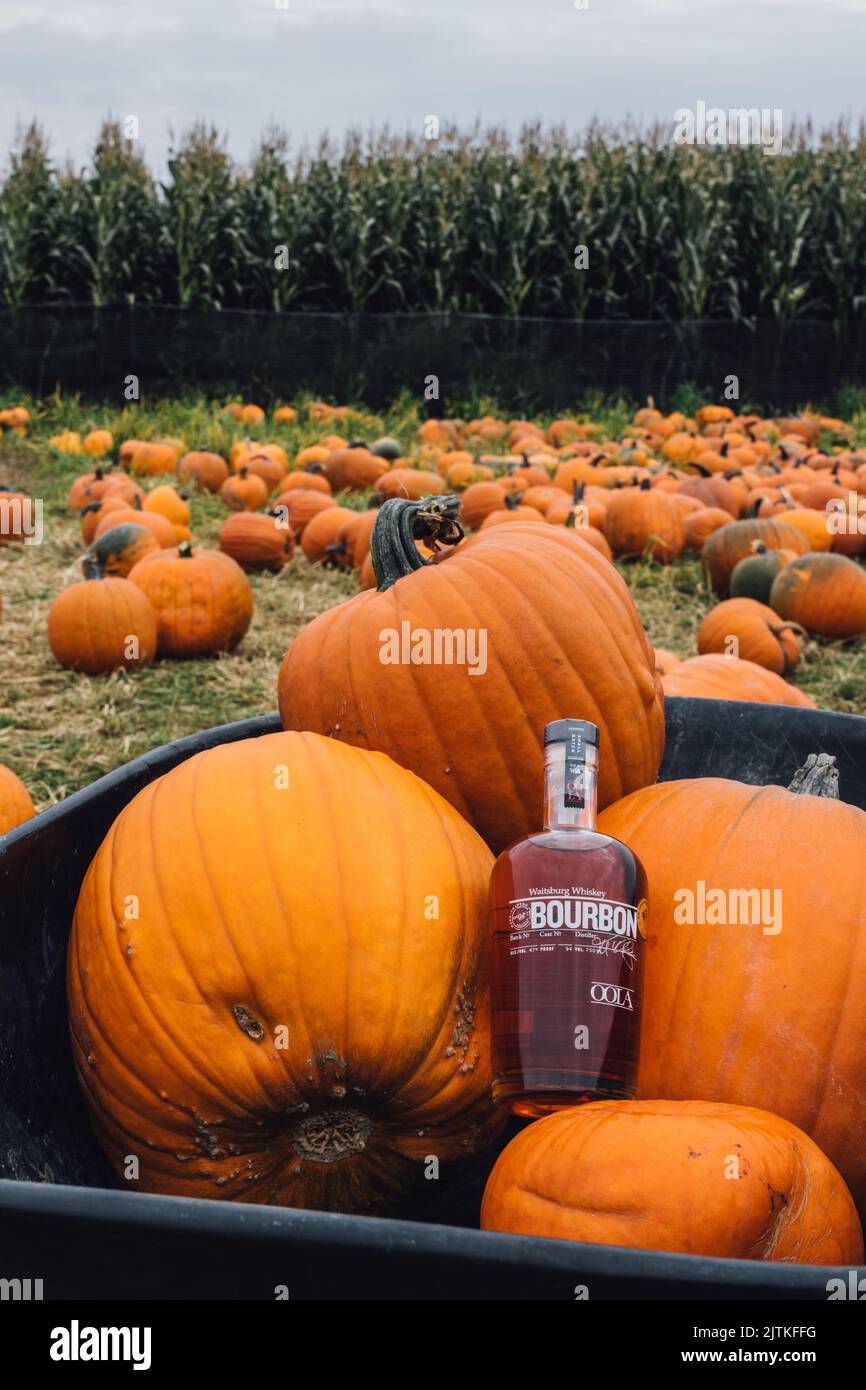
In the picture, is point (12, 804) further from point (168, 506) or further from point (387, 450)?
point (387, 450)

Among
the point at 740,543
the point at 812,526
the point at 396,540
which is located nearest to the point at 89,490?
the point at 740,543

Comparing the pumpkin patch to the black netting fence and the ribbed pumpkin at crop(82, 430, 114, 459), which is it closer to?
the ribbed pumpkin at crop(82, 430, 114, 459)

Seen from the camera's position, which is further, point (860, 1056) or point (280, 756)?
point (280, 756)

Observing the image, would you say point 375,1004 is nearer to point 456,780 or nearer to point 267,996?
point 267,996

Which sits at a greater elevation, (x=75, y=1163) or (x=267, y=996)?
(x=267, y=996)

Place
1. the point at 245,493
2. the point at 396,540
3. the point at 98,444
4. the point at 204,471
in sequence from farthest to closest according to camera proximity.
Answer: the point at 98,444 < the point at 204,471 < the point at 245,493 < the point at 396,540

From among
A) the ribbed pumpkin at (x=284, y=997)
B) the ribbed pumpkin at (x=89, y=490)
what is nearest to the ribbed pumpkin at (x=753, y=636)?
the ribbed pumpkin at (x=284, y=997)

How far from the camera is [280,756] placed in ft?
4.83

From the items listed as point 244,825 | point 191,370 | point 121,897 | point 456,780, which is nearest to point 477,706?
point 456,780

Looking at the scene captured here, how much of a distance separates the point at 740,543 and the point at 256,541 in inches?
93.2

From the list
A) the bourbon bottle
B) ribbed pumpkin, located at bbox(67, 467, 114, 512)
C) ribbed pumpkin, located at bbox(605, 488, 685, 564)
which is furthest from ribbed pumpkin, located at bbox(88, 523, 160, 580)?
the bourbon bottle

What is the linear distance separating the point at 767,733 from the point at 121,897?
1277 millimetres

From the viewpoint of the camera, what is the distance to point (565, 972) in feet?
4.02

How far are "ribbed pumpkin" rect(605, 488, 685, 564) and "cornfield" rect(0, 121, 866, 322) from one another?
27.4ft
